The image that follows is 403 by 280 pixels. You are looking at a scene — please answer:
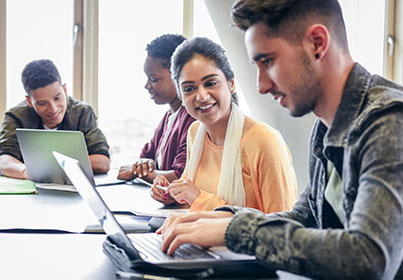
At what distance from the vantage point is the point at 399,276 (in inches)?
→ 35.0

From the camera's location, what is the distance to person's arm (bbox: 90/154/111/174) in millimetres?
2637

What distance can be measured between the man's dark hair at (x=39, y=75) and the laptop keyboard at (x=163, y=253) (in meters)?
→ 1.72

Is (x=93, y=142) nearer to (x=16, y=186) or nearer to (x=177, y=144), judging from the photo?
(x=177, y=144)

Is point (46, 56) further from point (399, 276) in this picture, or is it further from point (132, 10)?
point (399, 276)

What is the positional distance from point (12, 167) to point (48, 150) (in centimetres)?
42

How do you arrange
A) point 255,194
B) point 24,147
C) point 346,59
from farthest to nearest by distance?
point 24,147 < point 255,194 < point 346,59

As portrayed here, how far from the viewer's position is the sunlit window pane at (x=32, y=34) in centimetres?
358

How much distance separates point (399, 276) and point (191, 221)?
415 millimetres

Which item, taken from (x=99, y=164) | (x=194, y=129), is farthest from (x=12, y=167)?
(x=194, y=129)

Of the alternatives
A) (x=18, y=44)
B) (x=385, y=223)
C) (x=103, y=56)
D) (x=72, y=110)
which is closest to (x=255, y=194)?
(x=385, y=223)

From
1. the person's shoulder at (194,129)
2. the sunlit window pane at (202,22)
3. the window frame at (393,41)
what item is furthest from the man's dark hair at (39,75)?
the window frame at (393,41)

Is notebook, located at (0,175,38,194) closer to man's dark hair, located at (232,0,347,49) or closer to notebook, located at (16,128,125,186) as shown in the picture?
notebook, located at (16,128,125,186)

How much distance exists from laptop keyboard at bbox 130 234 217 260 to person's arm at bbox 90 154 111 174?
62.3 inches

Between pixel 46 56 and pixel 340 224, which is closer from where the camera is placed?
pixel 340 224
